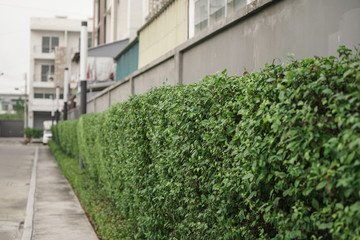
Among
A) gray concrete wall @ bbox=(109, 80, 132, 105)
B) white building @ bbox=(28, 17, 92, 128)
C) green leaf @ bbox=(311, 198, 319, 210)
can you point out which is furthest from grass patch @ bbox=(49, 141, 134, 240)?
white building @ bbox=(28, 17, 92, 128)

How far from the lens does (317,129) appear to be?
2748 mm

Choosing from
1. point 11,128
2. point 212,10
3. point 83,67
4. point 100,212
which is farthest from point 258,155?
point 11,128

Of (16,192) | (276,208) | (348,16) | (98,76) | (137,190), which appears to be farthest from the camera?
(98,76)

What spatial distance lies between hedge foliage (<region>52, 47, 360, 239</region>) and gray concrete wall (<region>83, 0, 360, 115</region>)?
1.04 feet

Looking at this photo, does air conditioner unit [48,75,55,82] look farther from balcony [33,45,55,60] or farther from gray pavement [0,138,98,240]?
gray pavement [0,138,98,240]

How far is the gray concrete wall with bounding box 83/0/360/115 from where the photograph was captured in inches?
152

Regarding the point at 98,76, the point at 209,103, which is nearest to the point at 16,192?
the point at 209,103

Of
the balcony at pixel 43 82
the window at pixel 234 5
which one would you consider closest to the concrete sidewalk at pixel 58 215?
the window at pixel 234 5

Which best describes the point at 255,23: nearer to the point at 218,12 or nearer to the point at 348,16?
the point at 348,16

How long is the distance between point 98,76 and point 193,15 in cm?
1830

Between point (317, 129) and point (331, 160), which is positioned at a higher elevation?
Result: point (317, 129)

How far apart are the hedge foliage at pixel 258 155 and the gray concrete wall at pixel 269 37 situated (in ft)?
1.04

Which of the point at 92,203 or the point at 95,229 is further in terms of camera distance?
the point at 92,203

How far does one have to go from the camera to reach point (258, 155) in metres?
3.28
